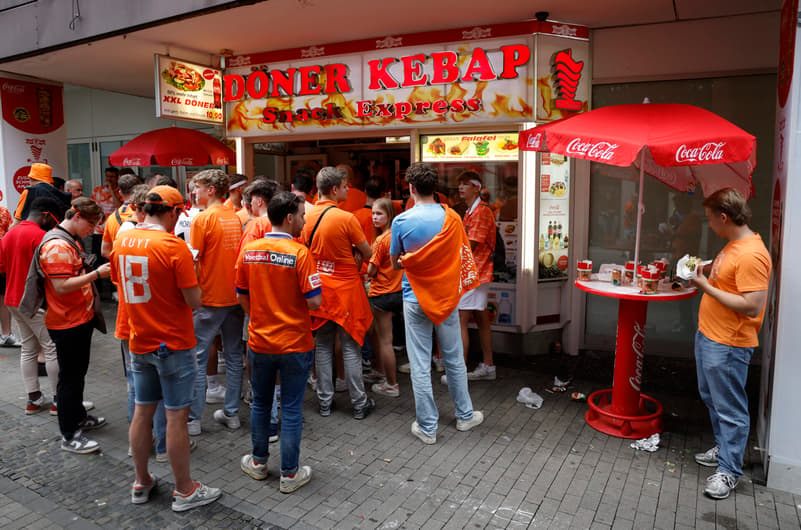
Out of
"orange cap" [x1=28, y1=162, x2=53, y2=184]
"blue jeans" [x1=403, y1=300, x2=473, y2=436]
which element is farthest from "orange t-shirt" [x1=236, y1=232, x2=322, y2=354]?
"orange cap" [x1=28, y1=162, x2=53, y2=184]

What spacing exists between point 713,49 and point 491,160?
261cm

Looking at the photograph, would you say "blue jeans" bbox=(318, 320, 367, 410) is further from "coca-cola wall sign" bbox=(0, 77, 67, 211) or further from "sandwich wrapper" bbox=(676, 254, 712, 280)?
"coca-cola wall sign" bbox=(0, 77, 67, 211)

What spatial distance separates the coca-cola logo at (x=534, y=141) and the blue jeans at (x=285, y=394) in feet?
8.30

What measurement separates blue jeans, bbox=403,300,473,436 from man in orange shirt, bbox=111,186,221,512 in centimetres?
175

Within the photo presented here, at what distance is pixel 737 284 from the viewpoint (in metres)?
3.64

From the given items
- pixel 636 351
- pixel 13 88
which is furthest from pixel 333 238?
pixel 13 88

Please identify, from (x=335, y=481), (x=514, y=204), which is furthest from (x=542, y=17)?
(x=335, y=481)

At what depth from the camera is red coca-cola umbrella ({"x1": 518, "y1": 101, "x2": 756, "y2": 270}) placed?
12.8 feet

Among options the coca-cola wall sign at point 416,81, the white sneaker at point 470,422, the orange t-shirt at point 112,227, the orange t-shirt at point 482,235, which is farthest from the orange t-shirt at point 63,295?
the coca-cola wall sign at point 416,81

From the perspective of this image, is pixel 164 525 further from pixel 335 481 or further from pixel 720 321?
pixel 720 321

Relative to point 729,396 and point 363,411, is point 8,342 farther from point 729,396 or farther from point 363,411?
point 729,396

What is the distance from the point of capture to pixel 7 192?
9.14 m

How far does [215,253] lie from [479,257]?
269 centimetres

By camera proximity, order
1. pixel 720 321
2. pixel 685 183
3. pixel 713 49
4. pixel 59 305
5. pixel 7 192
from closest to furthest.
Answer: pixel 720 321
pixel 59 305
pixel 685 183
pixel 713 49
pixel 7 192
